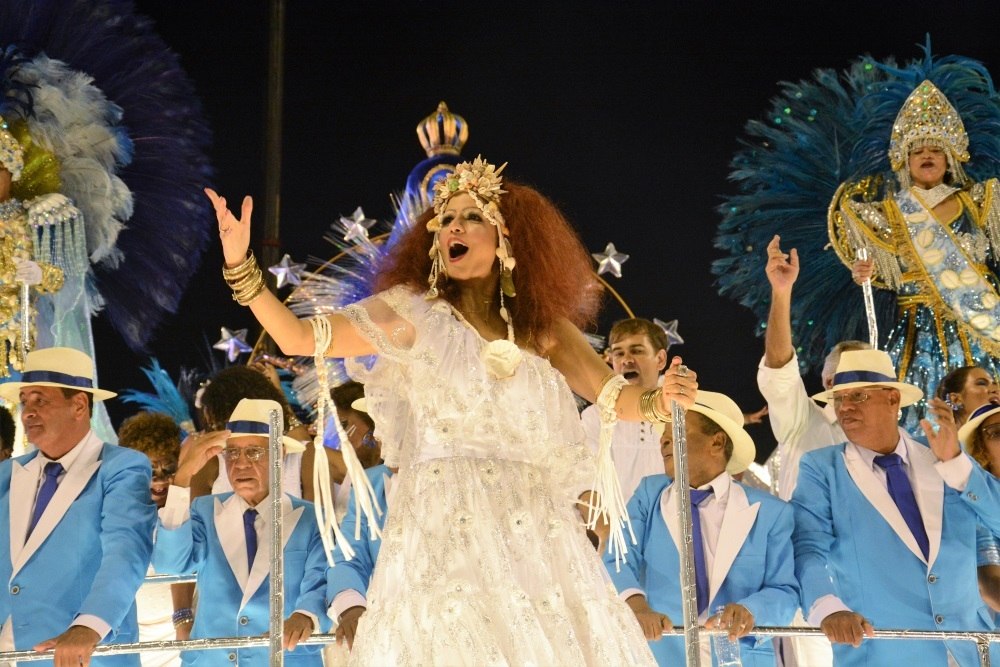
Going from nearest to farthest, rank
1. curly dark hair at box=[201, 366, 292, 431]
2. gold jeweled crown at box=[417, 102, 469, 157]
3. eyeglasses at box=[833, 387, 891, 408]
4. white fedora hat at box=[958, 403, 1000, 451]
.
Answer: eyeglasses at box=[833, 387, 891, 408] → white fedora hat at box=[958, 403, 1000, 451] → curly dark hair at box=[201, 366, 292, 431] → gold jeweled crown at box=[417, 102, 469, 157]

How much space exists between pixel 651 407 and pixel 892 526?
1.49m

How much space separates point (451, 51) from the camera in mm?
10500

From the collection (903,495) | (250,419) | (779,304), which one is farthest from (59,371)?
(903,495)

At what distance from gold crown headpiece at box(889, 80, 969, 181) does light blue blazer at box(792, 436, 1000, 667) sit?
2.98 metres

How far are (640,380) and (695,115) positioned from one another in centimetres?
462

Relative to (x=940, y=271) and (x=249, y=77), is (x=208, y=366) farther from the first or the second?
(x=940, y=271)

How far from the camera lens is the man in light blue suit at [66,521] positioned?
454 cm

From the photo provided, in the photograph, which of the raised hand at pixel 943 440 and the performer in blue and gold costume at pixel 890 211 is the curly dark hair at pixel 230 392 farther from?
the performer in blue and gold costume at pixel 890 211

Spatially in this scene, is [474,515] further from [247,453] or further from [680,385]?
[247,453]

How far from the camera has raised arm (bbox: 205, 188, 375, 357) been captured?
11.0 ft

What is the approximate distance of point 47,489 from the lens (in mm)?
4699

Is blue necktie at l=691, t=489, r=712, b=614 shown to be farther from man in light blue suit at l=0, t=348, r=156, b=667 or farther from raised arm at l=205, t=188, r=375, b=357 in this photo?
man in light blue suit at l=0, t=348, r=156, b=667

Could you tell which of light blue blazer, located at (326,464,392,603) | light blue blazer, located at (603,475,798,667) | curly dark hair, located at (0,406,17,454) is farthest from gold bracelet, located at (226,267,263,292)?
curly dark hair, located at (0,406,17,454)

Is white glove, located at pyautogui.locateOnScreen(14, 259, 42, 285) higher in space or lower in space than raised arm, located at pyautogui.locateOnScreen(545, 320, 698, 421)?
higher
